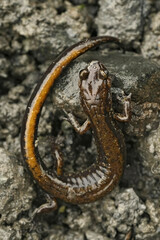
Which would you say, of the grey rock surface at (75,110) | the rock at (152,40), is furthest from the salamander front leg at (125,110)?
the rock at (152,40)

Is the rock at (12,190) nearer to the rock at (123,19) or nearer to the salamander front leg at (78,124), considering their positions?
the salamander front leg at (78,124)

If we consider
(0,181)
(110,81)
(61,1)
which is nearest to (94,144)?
(110,81)

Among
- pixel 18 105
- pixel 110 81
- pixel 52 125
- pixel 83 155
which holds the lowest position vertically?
pixel 83 155

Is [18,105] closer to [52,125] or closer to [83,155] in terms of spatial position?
[52,125]

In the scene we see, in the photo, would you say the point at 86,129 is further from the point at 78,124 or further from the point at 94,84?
the point at 94,84

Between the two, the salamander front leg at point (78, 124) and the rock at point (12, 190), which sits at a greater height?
the salamander front leg at point (78, 124)

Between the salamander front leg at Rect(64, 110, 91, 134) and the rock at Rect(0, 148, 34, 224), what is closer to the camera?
the rock at Rect(0, 148, 34, 224)

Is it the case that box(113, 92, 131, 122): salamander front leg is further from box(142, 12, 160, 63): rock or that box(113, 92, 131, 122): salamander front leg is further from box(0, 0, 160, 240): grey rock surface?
box(142, 12, 160, 63): rock

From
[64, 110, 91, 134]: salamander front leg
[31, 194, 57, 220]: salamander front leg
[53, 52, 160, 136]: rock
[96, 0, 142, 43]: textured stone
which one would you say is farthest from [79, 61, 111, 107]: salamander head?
[31, 194, 57, 220]: salamander front leg
